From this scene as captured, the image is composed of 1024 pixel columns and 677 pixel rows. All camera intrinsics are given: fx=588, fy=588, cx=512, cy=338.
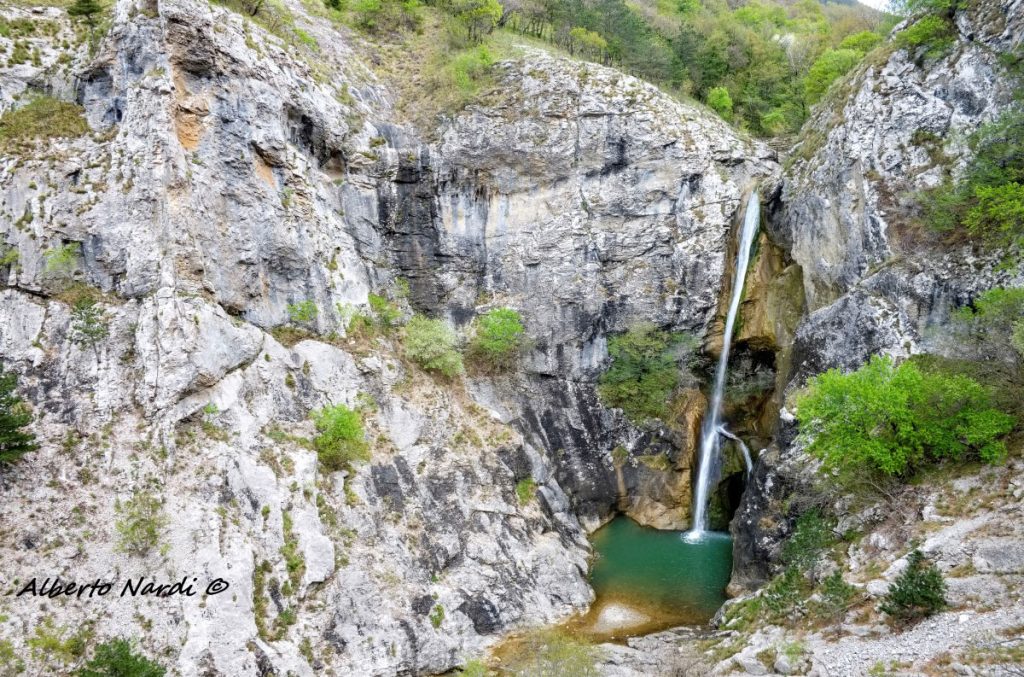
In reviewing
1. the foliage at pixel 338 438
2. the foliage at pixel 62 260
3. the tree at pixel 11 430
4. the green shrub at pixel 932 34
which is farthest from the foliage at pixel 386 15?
the tree at pixel 11 430

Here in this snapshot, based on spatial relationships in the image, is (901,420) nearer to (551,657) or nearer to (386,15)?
(551,657)

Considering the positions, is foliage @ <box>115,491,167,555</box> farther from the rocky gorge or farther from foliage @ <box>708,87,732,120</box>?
foliage @ <box>708,87,732,120</box>

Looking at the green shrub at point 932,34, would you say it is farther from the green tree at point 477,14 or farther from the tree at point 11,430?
the tree at point 11,430

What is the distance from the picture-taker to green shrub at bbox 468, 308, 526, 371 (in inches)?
1193

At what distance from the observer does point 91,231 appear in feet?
68.8

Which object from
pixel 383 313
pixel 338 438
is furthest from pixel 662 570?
pixel 383 313

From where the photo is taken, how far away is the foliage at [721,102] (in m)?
38.2

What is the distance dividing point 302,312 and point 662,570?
1922cm

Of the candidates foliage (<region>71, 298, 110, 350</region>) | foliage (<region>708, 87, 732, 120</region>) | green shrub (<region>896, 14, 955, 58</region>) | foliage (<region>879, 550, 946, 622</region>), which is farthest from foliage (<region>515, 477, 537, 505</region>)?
foliage (<region>708, 87, 732, 120</region>)

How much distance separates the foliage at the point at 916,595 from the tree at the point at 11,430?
22.6 metres

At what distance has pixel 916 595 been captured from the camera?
504 inches

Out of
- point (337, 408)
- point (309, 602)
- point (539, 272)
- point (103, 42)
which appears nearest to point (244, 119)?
point (103, 42)

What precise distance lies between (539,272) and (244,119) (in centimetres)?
1564

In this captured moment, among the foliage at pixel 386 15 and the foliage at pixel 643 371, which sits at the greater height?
the foliage at pixel 386 15
